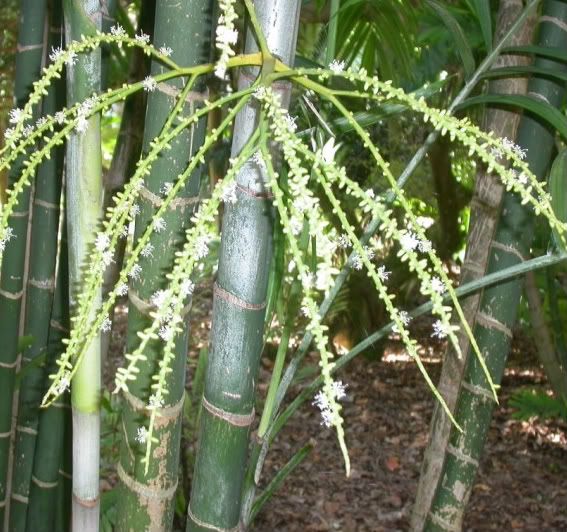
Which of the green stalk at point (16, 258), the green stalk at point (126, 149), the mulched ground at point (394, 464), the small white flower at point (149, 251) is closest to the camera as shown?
the small white flower at point (149, 251)

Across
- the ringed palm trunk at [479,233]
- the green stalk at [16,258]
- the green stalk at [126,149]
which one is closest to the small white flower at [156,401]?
the green stalk at [16,258]

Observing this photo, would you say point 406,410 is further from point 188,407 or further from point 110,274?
point 110,274

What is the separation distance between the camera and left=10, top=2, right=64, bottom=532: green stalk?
94 centimetres

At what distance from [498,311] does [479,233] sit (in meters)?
0.24

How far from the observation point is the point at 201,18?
0.60 metres

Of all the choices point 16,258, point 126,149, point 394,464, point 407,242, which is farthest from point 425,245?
point 394,464

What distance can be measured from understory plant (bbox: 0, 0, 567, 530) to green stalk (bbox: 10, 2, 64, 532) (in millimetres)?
331

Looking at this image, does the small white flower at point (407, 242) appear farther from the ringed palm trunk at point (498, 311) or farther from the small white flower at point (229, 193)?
the ringed palm trunk at point (498, 311)

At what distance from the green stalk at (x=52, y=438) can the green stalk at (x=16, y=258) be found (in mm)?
47

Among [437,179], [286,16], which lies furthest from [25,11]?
[437,179]

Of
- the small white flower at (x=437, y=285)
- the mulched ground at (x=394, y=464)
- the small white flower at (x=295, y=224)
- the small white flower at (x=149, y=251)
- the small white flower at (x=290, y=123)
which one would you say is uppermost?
the small white flower at (x=290, y=123)

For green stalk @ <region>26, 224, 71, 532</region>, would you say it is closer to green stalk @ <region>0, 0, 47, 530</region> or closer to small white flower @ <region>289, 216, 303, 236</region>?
green stalk @ <region>0, 0, 47, 530</region>

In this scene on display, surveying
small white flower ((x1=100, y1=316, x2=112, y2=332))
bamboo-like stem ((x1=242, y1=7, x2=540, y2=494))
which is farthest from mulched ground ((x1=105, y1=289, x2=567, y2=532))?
small white flower ((x1=100, y1=316, x2=112, y2=332))

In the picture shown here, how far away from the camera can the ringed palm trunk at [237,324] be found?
0.52 m
